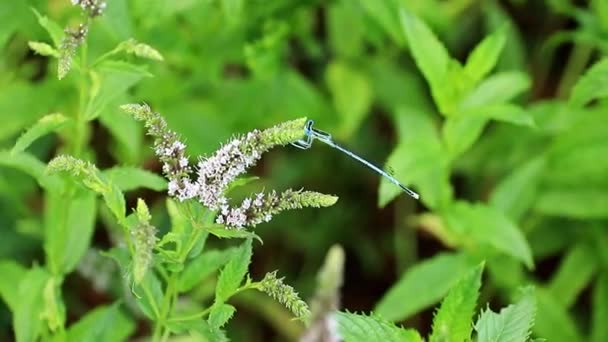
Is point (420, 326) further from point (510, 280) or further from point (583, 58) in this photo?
point (583, 58)

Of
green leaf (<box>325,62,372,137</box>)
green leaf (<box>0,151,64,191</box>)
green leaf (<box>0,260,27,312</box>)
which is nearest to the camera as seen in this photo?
green leaf (<box>0,151,64,191</box>)

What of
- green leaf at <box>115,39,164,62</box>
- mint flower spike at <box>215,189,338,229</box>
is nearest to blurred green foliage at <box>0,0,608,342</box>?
green leaf at <box>115,39,164,62</box>

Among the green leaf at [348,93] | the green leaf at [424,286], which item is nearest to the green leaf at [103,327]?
the green leaf at [424,286]

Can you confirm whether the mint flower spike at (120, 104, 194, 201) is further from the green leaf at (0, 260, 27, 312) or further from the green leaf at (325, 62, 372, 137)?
the green leaf at (325, 62, 372, 137)

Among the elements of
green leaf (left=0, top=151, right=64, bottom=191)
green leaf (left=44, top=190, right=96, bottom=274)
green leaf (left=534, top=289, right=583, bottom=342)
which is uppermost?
green leaf (left=534, top=289, right=583, bottom=342)

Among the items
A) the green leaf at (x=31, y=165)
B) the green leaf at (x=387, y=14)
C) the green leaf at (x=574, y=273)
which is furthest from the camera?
the green leaf at (x=574, y=273)

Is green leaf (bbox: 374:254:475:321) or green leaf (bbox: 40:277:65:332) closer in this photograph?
green leaf (bbox: 40:277:65:332)

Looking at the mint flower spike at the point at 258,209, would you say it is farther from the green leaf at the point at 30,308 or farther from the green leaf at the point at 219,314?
the green leaf at the point at 30,308

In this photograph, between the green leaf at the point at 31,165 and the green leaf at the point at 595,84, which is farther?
the green leaf at the point at 595,84
